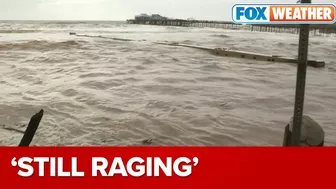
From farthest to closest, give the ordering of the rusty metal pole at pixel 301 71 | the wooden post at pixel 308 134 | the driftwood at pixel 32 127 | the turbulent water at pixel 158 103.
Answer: the turbulent water at pixel 158 103
the driftwood at pixel 32 127
the wooden post at pixel 308 134
the rusty metal pole at pixel 301 71

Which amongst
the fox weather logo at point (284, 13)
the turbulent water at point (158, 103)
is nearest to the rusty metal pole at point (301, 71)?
the fox weather logo at point (284, 13)

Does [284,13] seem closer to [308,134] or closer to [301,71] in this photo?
[301,71]

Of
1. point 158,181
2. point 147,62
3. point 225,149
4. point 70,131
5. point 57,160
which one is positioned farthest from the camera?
point 147,62

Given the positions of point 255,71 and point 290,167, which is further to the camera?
point 255,71

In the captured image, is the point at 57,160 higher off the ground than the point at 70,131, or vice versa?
the point at 57,160

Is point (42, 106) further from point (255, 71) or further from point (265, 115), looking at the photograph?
point (255, 71)

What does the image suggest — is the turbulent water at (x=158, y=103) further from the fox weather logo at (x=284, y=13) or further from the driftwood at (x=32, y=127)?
the fox weather logo at (x=284, y=13)

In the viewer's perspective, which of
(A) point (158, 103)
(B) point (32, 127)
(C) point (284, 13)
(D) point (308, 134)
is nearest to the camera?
(C) point (284, 13)

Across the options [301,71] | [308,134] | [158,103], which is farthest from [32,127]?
[158,103]

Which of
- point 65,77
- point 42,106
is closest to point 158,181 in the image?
point 42,106

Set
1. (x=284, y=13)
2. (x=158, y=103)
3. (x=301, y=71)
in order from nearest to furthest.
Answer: (x=301, y=71) < (x=284, y=13) < (x=158, y=103)

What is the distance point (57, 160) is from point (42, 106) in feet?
15.2

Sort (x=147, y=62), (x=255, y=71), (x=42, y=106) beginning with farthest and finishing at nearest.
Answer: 1. (x=147, y=62)
2. (x=255, y=71)
3. (x=42, y=106)

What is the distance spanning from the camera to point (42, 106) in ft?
24.8
